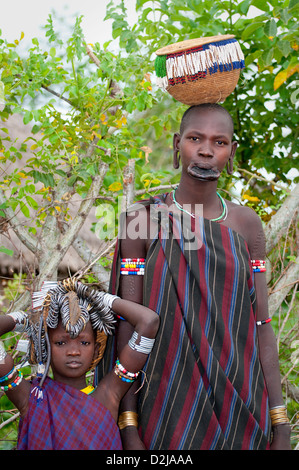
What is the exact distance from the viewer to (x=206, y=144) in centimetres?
201

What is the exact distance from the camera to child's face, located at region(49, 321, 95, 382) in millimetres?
1942

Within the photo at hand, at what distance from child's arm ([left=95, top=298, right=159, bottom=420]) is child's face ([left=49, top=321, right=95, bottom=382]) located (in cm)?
10

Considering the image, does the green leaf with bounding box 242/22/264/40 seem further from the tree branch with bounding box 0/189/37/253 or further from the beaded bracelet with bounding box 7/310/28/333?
the beaded bracelet with bounding box 7/310/28/333

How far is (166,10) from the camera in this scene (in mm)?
3230

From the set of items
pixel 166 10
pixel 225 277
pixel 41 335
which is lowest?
pixel 41 335

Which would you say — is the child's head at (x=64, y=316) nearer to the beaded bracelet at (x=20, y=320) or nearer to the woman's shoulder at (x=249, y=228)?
the beaded bracelet at (x=20, y=320)

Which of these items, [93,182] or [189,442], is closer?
[189,442]

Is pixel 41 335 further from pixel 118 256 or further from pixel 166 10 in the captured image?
pixel 166 10

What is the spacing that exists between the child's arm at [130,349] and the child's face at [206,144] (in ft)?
1.77

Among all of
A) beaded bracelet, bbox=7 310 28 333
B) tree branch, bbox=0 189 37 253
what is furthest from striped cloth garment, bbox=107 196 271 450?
tree branch, bbox=0 189 37 253

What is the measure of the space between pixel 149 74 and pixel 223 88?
1.10m

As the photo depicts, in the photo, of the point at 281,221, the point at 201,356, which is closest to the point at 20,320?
the point at 201,356
